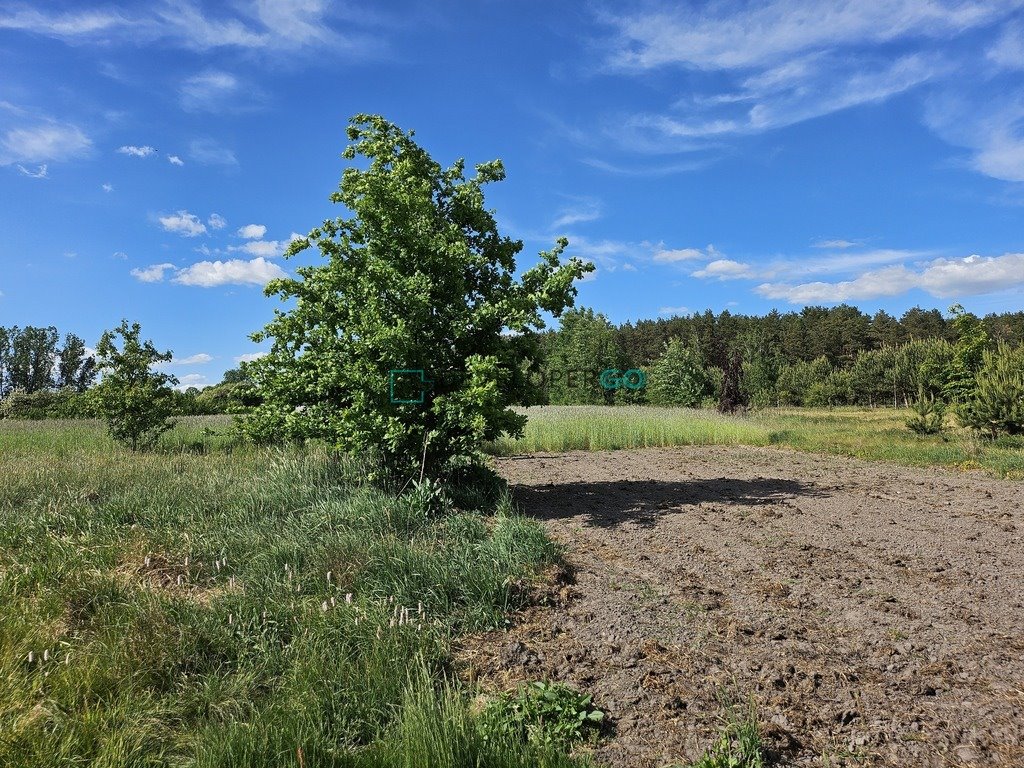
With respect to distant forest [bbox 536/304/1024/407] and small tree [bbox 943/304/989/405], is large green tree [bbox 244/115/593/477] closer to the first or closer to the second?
distant forest [bbox 536/304/1024/407]

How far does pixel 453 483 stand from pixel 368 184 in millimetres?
3905

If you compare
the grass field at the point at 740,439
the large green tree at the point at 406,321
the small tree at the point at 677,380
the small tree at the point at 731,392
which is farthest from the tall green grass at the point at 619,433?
the small tree at the point at 677,380

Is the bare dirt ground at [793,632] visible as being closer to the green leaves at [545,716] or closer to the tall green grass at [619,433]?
the green leaves at [545,716]

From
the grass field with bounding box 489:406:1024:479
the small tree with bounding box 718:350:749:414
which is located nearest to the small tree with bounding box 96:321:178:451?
the grass field with bounding box 489:406:1024:479

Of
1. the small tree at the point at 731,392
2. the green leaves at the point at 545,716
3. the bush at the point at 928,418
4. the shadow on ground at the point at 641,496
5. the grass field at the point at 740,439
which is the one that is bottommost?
the green leaves at the point at 545,716

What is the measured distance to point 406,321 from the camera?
6.98 metres

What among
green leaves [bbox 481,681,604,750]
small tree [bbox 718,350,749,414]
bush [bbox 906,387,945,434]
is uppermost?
small tree [bbox 718,350,749,414]

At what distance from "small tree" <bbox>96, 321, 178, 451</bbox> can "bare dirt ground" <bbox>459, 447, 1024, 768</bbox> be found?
30.8ft

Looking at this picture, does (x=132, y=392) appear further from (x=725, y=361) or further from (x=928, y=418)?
(x=725, y=361)

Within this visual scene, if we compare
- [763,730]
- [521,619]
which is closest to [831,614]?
[763,730]

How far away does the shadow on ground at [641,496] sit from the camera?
293 inches

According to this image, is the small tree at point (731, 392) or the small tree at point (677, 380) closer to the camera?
the small tree at point (731, 392)

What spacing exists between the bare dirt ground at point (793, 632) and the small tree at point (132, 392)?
9.39m

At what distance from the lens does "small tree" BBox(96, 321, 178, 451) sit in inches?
478
